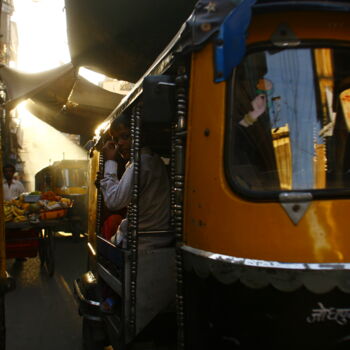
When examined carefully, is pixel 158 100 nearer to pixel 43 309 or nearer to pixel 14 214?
pixel 43 309

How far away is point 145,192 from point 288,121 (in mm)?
1400

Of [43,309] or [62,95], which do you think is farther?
[62,95]

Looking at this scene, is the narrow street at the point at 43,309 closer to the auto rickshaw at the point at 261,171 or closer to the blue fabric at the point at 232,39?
the auto rickshaw at the point at 261,171

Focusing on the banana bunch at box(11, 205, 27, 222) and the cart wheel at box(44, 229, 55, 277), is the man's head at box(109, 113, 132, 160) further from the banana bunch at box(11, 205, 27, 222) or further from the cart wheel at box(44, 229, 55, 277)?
the cart wheel at box(44, 229, 55, 277)

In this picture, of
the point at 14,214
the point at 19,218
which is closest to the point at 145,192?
the point at 19,218

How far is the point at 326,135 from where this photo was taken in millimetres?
1809

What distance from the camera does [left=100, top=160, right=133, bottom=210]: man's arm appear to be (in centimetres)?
283

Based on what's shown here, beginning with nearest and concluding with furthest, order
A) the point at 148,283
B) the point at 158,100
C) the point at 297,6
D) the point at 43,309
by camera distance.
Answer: the point at 297,6 → the point at 158,100 → the point at 148,283 → the point at 43,309

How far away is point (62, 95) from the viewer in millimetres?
11055

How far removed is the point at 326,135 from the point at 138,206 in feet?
4.56

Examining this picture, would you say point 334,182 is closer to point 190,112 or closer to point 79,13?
point 190,112

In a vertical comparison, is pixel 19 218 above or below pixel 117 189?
below

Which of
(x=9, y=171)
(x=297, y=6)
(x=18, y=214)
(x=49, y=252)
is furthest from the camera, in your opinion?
(x=9, y=171)

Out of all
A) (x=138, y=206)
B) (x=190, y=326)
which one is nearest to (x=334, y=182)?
(x=190, y=326)
